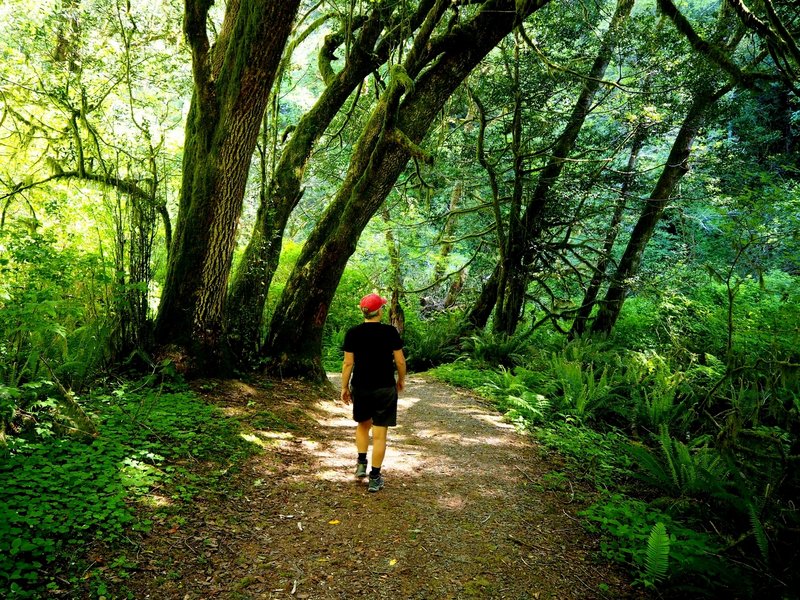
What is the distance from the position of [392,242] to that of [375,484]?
10.0 meters

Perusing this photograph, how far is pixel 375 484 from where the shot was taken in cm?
413

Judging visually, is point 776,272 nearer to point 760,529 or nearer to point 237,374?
point 760,529

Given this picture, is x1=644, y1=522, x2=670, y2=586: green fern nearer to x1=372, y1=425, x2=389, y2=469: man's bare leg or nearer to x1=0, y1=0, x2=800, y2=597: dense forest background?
x1=0, y1=0, x2=800, y2=597: dense forest background

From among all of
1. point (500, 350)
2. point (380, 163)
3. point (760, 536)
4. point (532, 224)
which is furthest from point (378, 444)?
point (532, 224)

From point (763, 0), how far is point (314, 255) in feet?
20.5

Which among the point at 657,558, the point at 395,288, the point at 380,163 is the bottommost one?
the point at 657,558

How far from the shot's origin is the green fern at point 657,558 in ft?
9.66

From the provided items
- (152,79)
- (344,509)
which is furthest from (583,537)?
(152,79)

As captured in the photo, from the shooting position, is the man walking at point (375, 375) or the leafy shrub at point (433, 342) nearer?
the man walking at point (375, 375)

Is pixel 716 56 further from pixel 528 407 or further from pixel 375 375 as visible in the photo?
pixel 375 375

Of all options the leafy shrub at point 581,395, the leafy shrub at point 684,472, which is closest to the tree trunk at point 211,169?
the leafy shrub at point 684,472

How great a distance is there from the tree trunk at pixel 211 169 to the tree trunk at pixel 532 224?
720 centimetres

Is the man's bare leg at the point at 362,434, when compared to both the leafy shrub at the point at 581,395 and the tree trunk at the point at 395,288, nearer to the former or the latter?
the leafy shrub at the point at 581,395

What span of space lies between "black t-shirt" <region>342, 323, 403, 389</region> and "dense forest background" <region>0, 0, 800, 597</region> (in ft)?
5.78
